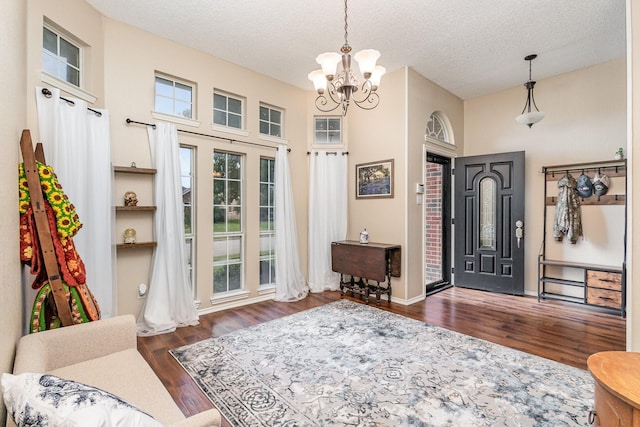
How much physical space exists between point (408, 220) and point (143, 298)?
3.24 metres

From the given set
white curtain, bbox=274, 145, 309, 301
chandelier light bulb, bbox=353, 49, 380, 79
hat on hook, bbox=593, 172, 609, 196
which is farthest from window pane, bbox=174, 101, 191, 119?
Answer: hat on hook, bbox=593, 172, 609, 196

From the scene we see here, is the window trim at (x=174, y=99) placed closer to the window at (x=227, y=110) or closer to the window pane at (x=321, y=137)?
the window at (x=227, y=110)

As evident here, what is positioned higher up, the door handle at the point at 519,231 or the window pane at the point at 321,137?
the window pane at the point at 321,137

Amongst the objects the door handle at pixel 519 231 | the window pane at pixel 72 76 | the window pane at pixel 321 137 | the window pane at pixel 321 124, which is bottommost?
the door handle at pixel 519 231

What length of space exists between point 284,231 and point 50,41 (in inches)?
116

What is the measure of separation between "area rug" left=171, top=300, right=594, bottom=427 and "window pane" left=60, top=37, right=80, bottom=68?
2.75 m

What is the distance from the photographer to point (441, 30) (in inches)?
123

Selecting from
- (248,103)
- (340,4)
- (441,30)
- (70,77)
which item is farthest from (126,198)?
(441,30)

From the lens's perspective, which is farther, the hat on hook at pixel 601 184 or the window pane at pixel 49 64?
the hat on hook at pixel 601 184

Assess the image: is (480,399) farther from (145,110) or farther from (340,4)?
(145,110)

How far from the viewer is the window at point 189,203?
354cm

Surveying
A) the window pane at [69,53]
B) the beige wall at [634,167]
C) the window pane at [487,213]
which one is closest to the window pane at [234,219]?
the window pane at [69,53]

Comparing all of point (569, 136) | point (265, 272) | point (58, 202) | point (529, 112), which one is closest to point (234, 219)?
point (265, 272)

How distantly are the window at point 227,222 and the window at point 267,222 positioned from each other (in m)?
0.35
